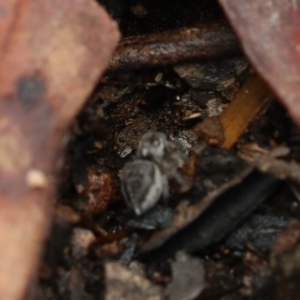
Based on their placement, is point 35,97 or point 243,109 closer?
point 35,97

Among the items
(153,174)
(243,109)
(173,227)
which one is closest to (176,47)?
(243,109)

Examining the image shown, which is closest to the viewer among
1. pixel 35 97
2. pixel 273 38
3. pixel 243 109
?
pixel 35 97

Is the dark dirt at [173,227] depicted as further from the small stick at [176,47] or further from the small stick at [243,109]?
the small stick at [176,47]

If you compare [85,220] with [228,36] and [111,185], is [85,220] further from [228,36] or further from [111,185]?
[228,36]

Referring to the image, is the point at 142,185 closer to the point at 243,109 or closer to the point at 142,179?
the point at 142,179

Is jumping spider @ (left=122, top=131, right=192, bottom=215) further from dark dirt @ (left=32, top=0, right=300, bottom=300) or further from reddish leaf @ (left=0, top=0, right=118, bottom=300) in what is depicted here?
reddish leaf @ (left=0, top=0, right=118, bottom=300)

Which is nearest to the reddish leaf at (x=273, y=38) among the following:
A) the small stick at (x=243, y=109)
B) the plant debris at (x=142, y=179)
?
the plant debris at (x=142, y=179)
